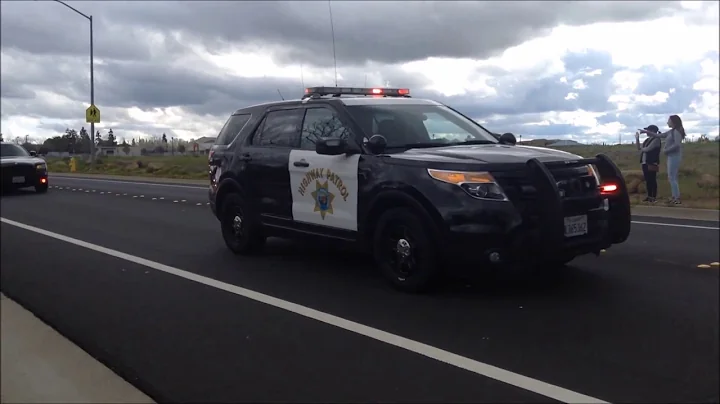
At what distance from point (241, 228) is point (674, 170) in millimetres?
4572

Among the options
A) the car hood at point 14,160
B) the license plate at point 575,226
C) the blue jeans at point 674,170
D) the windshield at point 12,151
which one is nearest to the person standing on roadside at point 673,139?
the blue jeans at point 674,170

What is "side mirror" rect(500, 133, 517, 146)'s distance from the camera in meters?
6.90

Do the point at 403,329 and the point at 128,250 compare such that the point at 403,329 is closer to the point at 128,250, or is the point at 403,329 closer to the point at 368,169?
the point at 368,169

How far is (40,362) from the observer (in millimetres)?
4395

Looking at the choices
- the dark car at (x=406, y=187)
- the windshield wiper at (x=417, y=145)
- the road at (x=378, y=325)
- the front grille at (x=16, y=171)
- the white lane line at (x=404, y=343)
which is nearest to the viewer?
the white lane line at (x=404, y=343)

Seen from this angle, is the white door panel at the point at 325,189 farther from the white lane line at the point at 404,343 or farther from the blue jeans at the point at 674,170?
the blue jeans at the point at 674,170

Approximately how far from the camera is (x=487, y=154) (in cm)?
583

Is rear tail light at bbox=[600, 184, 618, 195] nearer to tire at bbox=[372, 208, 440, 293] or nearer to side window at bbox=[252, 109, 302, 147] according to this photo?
tire at bbox=[372, 208, 440, 293]

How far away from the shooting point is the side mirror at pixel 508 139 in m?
6.90

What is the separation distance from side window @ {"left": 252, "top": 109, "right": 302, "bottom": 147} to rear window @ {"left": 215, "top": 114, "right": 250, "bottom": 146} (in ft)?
1.47

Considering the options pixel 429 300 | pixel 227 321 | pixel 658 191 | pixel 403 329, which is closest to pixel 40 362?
pixel 227 321

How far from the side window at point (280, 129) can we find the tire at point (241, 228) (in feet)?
2.39

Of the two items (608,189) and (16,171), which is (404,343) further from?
(16,171)

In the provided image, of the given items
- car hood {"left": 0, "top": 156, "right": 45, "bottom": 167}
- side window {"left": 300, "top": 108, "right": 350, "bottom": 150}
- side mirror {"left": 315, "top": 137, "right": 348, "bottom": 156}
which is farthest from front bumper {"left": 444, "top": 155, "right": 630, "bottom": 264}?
car hood {"left": 0, "top": 156, "right": 45, "bottom": 167}
